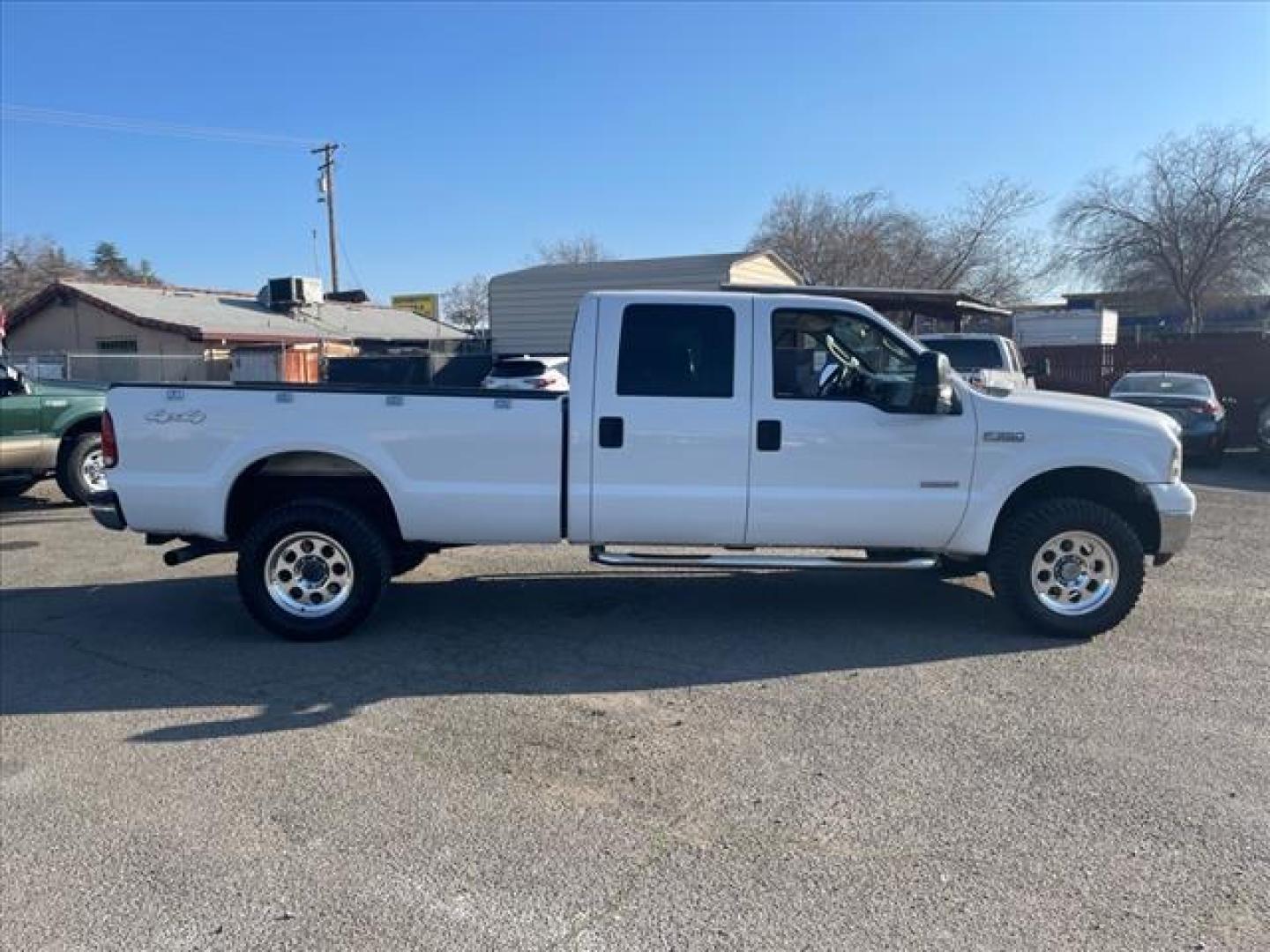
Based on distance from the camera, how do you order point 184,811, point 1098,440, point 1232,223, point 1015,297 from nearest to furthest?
1. point 184,811
2. point 1098,440
3. point 1232,223
4. point 1015,297

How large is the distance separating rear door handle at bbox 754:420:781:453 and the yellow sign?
48.8m

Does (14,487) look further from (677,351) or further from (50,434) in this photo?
(677,351)

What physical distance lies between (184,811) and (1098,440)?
5152 millimetres

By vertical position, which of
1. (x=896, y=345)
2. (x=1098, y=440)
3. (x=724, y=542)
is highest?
(x=896, y=345)

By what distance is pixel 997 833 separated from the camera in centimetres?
353

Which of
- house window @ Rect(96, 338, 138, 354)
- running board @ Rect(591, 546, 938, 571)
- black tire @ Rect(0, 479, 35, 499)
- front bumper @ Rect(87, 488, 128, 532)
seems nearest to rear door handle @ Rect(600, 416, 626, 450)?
running board @ Rect(591, 546, 938, 571)

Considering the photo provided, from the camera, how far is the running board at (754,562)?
19.0ft

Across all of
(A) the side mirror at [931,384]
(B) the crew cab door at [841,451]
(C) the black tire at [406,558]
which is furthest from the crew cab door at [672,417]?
(C) the black tire at [406,558]

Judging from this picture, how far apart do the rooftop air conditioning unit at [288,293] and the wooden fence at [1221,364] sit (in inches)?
997

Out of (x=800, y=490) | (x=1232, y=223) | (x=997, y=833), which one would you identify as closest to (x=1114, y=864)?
(x=997, y=833)

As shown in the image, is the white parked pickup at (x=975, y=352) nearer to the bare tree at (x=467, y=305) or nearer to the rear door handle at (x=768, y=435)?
the rear door handle at (x=768, y=435)

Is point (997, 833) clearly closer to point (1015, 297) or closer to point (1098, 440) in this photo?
point (1098, 440)

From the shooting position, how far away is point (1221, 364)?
17.9 m

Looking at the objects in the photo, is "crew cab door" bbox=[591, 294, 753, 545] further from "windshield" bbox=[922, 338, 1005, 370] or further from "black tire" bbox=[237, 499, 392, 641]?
"windshield" bbox=[922, 338, 1005, 370]
